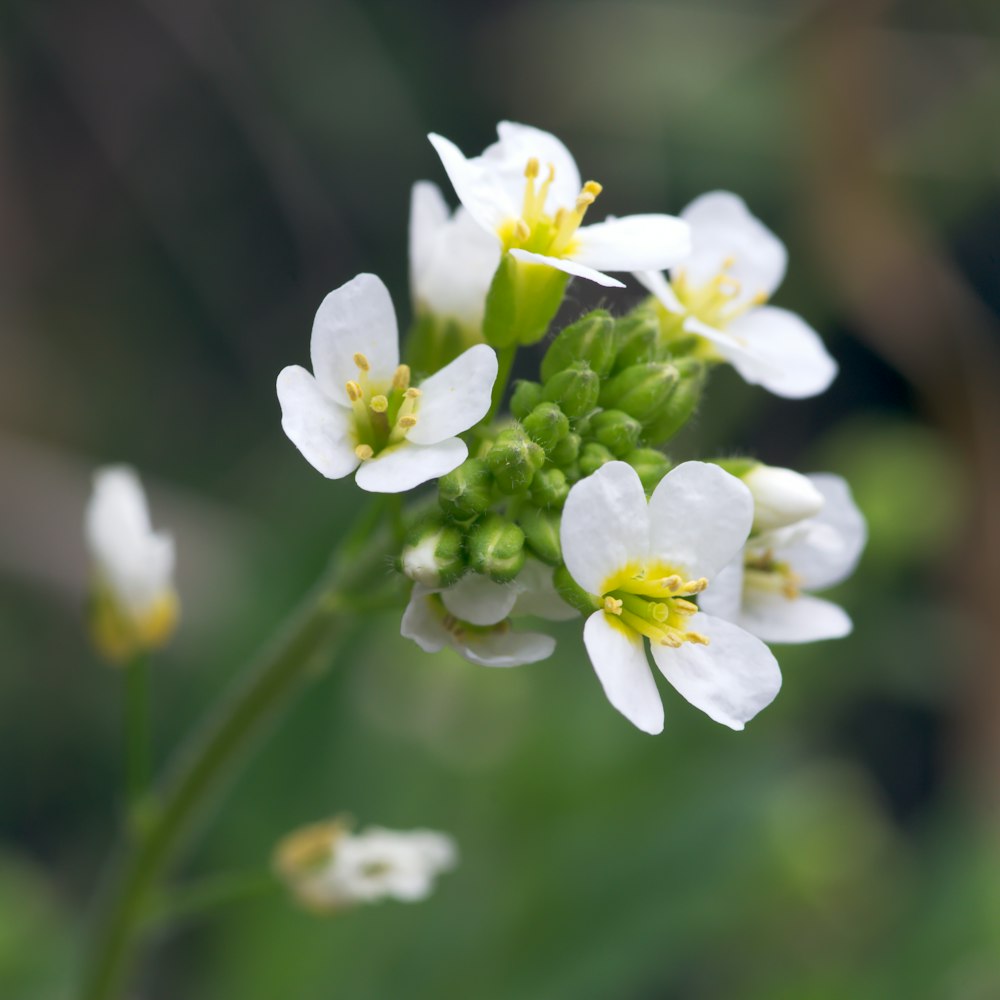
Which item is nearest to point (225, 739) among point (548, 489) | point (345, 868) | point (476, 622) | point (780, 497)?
point (345, 868)

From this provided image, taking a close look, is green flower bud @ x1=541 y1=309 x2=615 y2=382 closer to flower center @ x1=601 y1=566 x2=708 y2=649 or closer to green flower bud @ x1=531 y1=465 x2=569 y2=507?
green flower bud @ x1=531 y1=465 x2=569 y2=507

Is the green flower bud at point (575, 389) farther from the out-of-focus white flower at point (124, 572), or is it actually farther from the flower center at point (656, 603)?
the out-of-focus white flower at point (124, 572)

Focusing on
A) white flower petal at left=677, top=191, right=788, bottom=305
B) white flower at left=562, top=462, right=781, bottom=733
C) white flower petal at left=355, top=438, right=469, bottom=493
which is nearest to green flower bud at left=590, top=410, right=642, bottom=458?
white flower at left=562, top=462, right=781, bottom=733

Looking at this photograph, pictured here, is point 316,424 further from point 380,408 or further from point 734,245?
point 734,245

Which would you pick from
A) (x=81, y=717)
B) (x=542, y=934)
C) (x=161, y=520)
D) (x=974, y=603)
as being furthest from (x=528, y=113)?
(x=542, y=934)

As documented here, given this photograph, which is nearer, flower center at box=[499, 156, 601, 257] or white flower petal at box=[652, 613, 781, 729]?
white flower petal at box=[652, 613, 781, 729]

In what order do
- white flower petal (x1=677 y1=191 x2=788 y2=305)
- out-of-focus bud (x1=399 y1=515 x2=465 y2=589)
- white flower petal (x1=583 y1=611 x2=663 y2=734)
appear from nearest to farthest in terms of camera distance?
white flower petal (x1=583 y1=611 x2=663 y2=734) < out-of-focus bud (x1=399 y1=515 x2=465 y2=589) < white flower petal (x1=677 y1=191 x2=788 y2=305)

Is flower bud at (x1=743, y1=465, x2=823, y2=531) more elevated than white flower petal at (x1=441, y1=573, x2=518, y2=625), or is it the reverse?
white flower petal at (x1=441, y1=573, x2=518, y2=625)

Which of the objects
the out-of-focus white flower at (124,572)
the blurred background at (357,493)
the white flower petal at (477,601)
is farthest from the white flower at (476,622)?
the blurred background at (357,493)
